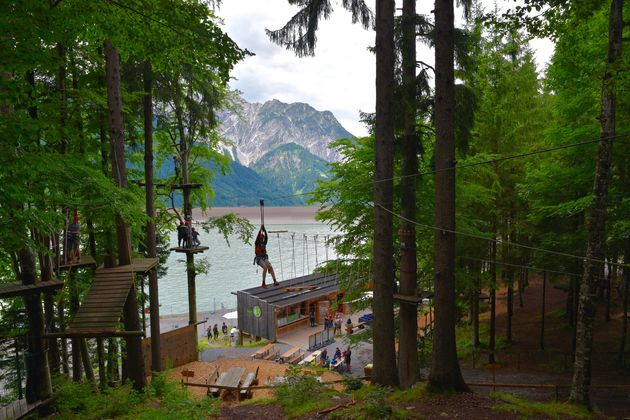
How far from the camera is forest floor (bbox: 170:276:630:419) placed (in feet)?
20.2

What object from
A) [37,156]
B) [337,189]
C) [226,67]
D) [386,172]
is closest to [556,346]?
[337,189]

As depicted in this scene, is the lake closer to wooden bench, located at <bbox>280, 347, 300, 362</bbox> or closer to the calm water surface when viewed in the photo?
the calm water surface

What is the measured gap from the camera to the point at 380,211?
26.2ft

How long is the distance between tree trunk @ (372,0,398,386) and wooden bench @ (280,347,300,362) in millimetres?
11507

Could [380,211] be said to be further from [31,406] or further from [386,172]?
[31,406]

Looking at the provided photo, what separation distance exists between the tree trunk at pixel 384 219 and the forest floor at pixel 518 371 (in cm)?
108

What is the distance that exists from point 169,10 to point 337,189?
23.7 feet

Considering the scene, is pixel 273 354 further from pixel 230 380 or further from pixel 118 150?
pixel 118 150

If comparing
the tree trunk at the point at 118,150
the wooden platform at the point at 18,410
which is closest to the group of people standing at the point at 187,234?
the tree trunk at the point at 118,150

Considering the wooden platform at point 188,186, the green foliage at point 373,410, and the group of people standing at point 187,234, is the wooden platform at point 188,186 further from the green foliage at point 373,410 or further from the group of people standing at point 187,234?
the green foliage at point 373,410

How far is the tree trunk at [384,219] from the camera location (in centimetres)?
788

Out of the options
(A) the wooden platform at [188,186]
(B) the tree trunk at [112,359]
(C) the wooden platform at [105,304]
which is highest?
(A) the wooden platform at [188,186]

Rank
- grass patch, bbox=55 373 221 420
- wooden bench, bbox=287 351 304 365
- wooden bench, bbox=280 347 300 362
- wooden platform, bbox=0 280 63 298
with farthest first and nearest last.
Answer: wooden bench, bbox=287 351 304 365
wooden bench, bbox=280 347 300 362
grass patch, bbox=55 373 221 420
wooden platform, bbox=0 280 63 298

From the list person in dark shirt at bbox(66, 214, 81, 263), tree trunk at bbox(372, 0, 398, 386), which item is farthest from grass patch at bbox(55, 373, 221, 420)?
tree trunk at bbox(372, 0, 398, 386)
